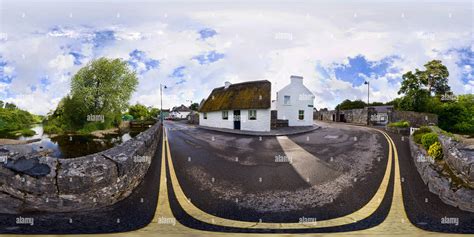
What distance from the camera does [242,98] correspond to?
9.25 metres

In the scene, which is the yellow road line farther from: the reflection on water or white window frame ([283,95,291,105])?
white window frame ([283,95,291,105])

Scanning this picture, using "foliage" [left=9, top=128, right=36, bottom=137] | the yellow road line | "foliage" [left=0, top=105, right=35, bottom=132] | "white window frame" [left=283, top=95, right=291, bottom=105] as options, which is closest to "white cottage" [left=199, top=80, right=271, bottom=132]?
"white window frame" [left=283, top=95, right=291, bottom=105]

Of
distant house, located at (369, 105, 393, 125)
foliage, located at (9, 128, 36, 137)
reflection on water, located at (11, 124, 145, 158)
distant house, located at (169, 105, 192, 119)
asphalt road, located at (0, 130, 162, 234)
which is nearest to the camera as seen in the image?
asphalt road, located at (0, 130, 162, 234)

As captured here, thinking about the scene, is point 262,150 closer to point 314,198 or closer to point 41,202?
point 314,198

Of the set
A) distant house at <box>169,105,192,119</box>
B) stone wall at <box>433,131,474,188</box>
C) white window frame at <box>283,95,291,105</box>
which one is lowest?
stone wall at <box>433,131,474,188</box>

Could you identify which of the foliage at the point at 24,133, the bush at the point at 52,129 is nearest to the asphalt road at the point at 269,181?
the bush at the point at 52,129

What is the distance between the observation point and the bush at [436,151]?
449cm

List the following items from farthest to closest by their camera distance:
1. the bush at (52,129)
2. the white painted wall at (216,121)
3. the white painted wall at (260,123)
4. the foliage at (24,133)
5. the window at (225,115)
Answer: the window at (225,115), the white painted wall at (216,121), the white painted wall at (260,123), the foliage at (24,133), the bush at (52,129)

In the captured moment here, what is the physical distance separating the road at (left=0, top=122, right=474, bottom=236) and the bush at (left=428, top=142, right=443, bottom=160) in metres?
0.62

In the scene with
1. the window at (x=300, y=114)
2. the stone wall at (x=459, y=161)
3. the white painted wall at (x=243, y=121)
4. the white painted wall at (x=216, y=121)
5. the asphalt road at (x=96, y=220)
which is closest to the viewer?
the asphalt road at (x=96, y=220)

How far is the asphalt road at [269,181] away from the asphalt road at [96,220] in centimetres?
65

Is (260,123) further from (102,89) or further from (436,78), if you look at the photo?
(436,78)

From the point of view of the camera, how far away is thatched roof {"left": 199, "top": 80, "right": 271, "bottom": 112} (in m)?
8.00

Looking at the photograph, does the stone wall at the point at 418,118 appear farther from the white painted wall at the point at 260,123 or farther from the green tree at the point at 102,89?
the green tree at the point at 102,89
